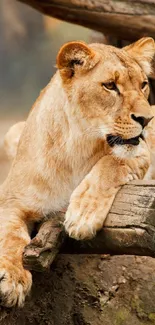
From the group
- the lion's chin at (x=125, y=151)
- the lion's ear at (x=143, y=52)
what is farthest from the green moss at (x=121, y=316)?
the lion's ear at (x=143, y=52)

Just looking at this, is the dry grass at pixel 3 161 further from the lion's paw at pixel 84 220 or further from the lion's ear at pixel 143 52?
the lion's paw at pixel 84 220

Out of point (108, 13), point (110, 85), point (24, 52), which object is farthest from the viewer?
point (24, 52)

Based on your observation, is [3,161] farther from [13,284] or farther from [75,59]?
[13,284]

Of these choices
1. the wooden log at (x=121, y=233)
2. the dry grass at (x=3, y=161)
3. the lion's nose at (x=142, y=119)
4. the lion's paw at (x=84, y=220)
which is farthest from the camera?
the dry grass at (x=3, y=161)

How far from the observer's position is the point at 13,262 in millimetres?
2648

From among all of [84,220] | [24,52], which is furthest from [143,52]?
[24,52]

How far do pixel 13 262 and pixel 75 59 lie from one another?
893 mm

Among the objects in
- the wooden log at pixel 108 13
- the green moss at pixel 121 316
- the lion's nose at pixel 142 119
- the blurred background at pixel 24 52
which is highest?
the lion's nose at pixel 142 119

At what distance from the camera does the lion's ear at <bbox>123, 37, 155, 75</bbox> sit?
3166 mm

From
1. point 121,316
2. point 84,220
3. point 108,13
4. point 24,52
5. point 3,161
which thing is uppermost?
point 108,13

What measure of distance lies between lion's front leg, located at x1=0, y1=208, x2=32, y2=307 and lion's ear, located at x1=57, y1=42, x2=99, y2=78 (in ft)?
2.19

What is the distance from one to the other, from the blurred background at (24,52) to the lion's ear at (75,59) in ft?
14.9

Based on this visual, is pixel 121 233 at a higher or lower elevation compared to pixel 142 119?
lower

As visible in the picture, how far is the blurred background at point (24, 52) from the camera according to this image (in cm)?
757
